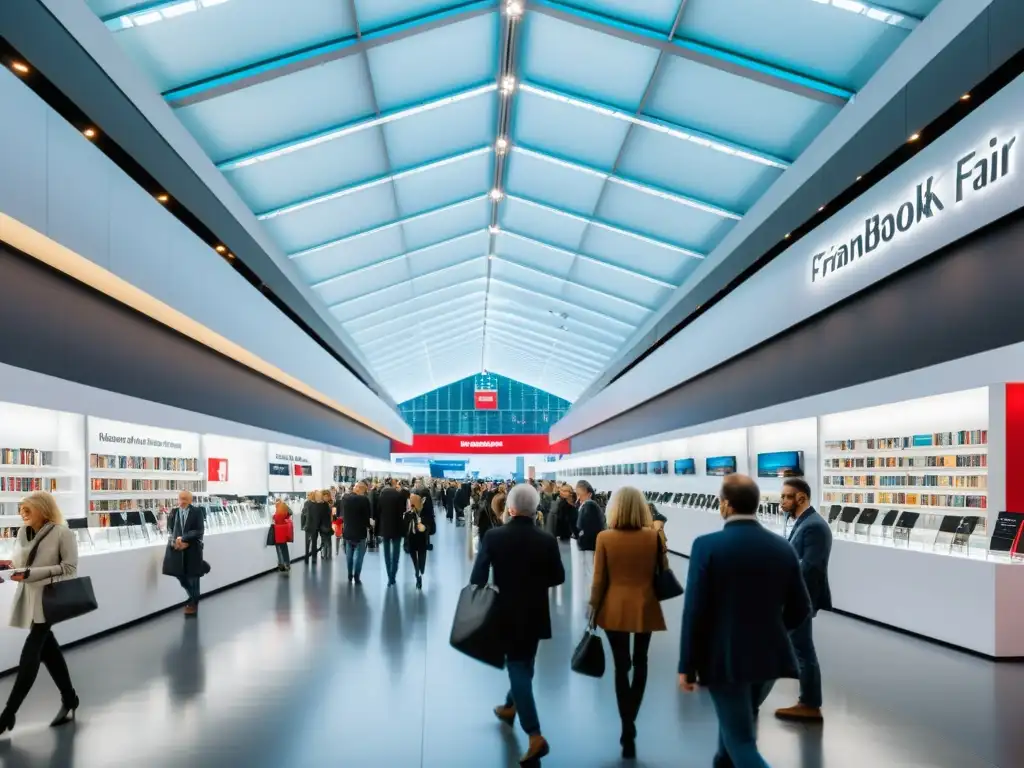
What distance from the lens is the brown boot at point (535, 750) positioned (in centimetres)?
412

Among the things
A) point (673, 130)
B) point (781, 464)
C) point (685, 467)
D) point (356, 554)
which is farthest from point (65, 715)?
point (685, 467)

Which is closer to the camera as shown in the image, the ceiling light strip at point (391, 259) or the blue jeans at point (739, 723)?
the blue jeans at point (739, 723)

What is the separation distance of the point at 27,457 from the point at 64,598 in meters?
4.02

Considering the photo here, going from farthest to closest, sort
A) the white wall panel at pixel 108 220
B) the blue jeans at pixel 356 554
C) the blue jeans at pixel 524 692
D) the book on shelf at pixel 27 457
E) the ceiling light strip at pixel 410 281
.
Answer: the ceiling light strip at pixel 410 281 < the blue jeans at pixel 356 554 < the book on shelf at pixel 27 457 < the white wall panel at pixel 108 220 < the blue jeans at pixel 524 692

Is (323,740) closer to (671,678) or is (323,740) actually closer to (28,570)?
(28,570)

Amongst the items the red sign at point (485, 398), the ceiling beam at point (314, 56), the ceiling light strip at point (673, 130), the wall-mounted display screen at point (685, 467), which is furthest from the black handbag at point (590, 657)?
the red sign at point (485, 398)

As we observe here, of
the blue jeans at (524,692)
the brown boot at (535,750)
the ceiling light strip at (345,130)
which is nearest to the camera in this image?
the brown boot at (535,750)

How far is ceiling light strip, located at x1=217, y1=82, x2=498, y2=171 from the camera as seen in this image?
10.4 meters

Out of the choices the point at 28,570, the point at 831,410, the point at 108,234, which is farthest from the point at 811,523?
the point at 108,234

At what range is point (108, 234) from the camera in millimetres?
6977

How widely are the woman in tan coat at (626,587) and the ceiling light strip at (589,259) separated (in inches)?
497

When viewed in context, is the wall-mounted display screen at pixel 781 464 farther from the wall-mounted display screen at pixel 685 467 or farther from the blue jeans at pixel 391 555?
the blue jeans at pixel 391 555

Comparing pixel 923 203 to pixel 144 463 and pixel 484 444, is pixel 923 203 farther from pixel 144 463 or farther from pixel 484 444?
pixel 484 444

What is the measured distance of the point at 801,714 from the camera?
196 inches
